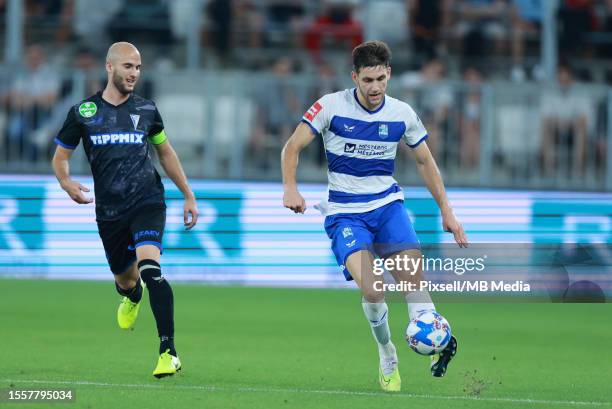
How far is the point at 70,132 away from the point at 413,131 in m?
2.55

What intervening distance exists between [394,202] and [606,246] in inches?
307

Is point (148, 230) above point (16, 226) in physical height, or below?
above

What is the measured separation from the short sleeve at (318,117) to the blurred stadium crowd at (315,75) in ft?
29.4

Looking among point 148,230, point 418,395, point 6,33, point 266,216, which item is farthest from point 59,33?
point 418,395

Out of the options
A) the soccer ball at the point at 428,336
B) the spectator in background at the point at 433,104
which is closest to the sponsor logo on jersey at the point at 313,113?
the soccer ball at the point at 428,336

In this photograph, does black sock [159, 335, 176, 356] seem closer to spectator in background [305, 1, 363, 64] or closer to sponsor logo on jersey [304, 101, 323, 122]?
sponsor logo on jersey [304, 101, 323, 122]

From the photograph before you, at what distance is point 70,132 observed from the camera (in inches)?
390

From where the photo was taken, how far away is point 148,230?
381 inches

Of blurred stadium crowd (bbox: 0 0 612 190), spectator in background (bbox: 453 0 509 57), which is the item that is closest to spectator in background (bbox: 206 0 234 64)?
blurred stadium crowd (bbox: 0 0 612 190)

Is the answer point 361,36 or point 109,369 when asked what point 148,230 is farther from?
point 361,36

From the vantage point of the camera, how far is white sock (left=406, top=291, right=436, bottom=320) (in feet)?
28.0

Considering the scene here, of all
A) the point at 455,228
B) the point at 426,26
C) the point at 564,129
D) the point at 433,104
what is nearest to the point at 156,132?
the point at 455,228

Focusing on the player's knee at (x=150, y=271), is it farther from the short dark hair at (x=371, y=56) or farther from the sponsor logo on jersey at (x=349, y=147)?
the short dark hair at (x=371, y=56)

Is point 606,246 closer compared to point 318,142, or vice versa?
point 606,246
